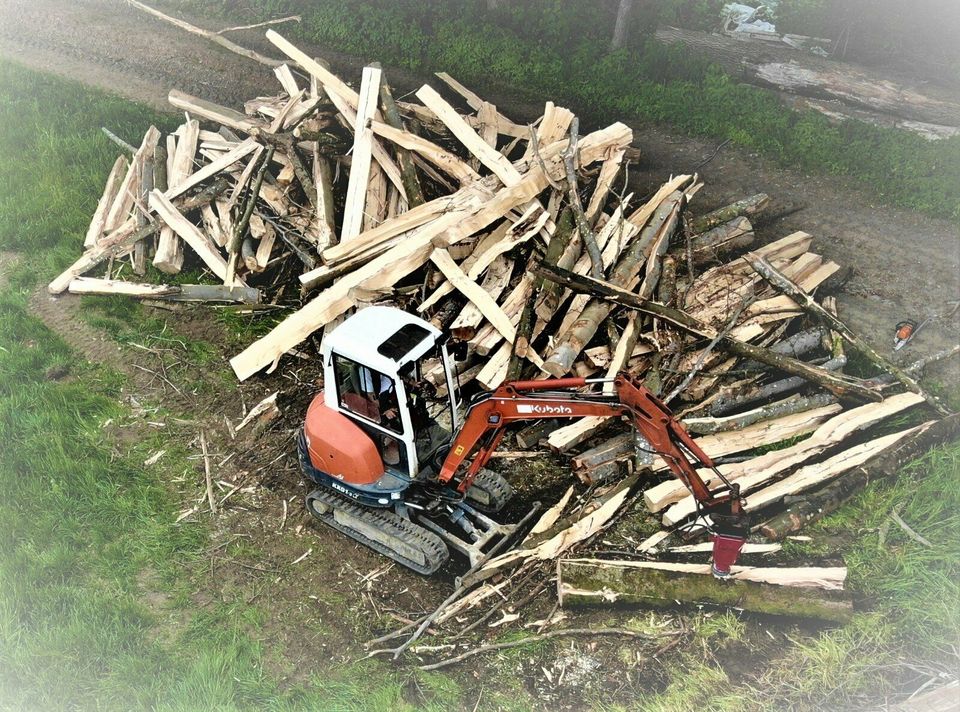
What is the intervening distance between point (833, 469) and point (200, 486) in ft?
24.4

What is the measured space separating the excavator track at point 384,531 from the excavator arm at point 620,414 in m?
0.69

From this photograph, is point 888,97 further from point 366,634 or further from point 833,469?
point 366,634

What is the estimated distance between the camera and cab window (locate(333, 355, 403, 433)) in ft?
24.2

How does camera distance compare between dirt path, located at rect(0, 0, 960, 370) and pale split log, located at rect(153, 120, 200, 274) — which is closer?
dirt path, located at rect(0, 0, 960, 370)

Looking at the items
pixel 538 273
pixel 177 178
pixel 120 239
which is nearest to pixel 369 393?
pixel 538 273

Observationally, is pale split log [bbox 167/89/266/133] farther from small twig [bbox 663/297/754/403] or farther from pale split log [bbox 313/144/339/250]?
small twig [bbox 663/297/754/403]

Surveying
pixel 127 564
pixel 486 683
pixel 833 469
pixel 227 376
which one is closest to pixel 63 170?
pixel 227 376

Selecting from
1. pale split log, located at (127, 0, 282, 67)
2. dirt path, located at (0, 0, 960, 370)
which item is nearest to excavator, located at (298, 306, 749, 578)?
dirt path, located at (0, 0, 960, 370)

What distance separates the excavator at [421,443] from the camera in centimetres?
694

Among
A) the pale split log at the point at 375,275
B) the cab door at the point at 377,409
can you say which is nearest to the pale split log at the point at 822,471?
the cab door at the point at 377,409

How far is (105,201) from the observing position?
1253 centimetres

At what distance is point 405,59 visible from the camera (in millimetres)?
16297

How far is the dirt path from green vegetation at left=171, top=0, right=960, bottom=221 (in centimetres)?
49

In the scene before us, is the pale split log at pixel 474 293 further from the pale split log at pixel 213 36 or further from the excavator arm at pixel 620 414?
the pale split log at pixel 213 36
